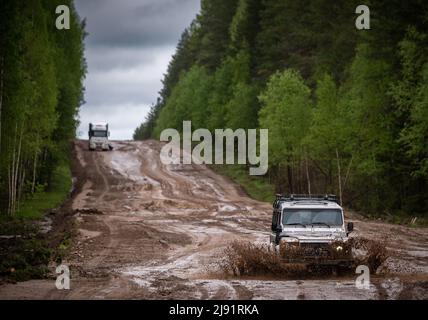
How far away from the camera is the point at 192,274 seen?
21125 millimetres

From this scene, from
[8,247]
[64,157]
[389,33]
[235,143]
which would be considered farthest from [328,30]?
[8,247]

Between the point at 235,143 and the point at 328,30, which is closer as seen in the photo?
the point at 328,30

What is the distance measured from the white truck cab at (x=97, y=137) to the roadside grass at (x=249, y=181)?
1400cm

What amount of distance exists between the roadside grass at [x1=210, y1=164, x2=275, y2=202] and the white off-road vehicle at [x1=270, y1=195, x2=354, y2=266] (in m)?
28.8

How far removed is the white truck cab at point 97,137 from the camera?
73.6 metres

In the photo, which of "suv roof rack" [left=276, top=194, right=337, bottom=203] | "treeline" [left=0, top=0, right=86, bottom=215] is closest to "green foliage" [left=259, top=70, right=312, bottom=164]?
"treeline" [left=0, top=0, right=86, bottom=215]

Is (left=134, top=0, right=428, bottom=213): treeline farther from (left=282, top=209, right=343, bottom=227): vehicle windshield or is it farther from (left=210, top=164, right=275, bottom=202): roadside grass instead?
(left=282, top=209, right=343, bottom=227): vehicle windshield

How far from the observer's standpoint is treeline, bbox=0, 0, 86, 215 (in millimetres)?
32031

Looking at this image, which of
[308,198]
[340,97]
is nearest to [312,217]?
[308,198]

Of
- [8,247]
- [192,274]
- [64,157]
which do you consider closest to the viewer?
[192,274]

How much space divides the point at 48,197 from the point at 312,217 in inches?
1188

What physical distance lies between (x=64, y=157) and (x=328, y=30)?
2544 centimetres

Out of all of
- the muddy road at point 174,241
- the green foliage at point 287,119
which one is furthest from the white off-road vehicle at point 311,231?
the green foliage at point 287,119

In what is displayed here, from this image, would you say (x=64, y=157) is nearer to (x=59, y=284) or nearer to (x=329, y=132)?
(x=329, y=132)
